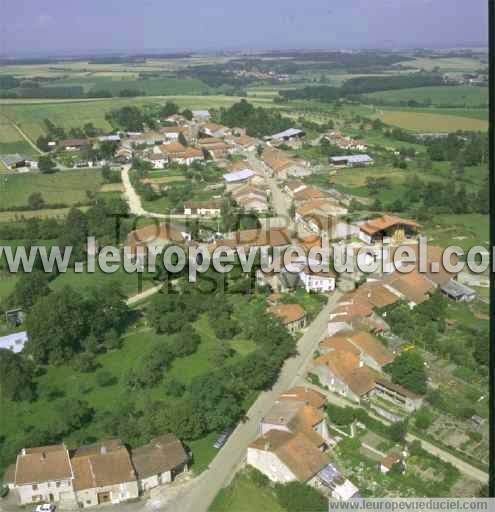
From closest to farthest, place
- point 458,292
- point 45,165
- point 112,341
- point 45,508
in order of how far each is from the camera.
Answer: point 45,508, point 112,341, point 458,292, point 45,165

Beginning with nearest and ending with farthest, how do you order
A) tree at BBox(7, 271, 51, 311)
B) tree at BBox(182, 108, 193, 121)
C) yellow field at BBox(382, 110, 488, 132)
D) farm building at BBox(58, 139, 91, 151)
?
tree at BBox(7, 271, 51, 311), farm building at BBox(58, 139, 91, 151), yellow field at BBox(382, 110, 488, 132), tree at BBox(182, 108, 193, 121)

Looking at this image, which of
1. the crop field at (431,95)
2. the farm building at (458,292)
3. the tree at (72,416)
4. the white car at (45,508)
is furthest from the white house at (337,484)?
the crop field at (431,95)

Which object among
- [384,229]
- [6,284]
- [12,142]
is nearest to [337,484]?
[6,284]

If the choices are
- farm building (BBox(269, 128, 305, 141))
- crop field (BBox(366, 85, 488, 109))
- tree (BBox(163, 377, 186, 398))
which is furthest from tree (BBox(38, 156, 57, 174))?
crop field (BBox(366, 85, 488, 109))

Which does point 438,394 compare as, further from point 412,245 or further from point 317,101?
point 317,101

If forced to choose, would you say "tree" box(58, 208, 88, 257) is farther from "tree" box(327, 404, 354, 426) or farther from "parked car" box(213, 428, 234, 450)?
"tree" box(327, 404, 354, 426)

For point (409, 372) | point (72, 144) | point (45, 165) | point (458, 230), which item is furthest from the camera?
point (72, 144)

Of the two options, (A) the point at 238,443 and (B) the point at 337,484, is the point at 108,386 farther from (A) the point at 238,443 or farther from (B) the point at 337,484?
(B) the point at 337,484
